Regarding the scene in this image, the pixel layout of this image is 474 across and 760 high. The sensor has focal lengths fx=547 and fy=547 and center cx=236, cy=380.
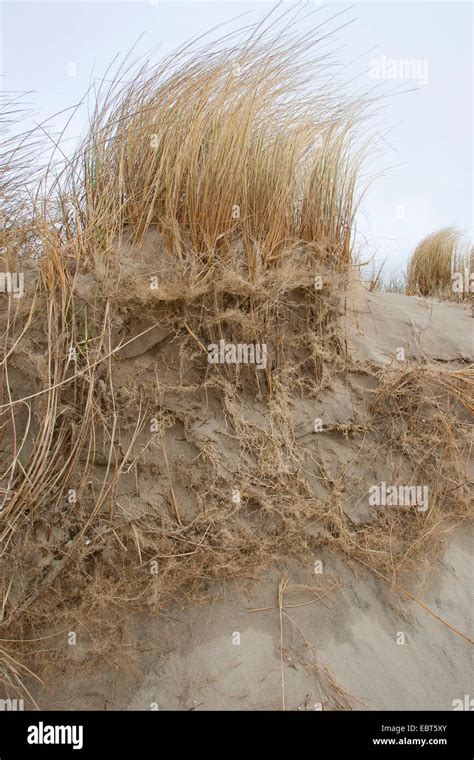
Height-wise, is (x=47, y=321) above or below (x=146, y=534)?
above

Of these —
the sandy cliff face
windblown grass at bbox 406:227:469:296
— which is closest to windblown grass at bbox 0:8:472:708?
the sandy cliff face

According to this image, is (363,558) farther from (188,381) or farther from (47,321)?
(47,321)

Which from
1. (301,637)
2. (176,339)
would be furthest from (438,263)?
(301,637)

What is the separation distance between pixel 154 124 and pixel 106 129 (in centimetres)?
26

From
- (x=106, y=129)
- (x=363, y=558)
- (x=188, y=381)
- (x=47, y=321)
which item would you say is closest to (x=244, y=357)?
(x=188, y=381)

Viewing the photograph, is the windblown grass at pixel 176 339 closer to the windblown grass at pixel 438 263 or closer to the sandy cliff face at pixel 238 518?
the sandy cliff face at pixel 238 518

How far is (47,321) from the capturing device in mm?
2465

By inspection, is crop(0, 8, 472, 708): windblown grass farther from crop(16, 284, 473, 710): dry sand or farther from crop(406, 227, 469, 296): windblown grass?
crop(406, 227, 469, 296): windblown grass

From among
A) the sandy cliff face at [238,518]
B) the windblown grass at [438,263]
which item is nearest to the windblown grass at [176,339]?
the sandy cliff face at [238,518]

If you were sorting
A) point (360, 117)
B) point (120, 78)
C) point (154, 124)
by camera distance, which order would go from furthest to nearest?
1. point (360, 117)
2. point (120, 78)
3. point (154, 124)
